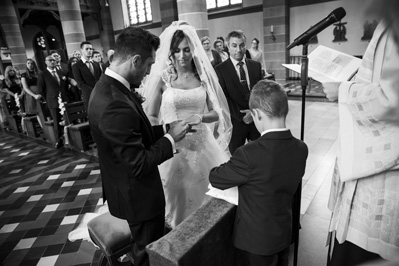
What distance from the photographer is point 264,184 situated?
1.32 meters

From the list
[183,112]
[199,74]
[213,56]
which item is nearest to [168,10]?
[213,56]

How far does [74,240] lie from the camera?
272 cm

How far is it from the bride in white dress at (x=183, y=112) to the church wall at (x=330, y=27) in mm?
10029

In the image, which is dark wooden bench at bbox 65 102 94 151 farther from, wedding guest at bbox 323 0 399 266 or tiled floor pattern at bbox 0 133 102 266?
wedding guest at bbox 323 0 399 266

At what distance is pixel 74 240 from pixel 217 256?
1987mm

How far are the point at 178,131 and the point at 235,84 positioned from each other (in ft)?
4.78

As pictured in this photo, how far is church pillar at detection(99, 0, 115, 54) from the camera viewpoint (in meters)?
17.1

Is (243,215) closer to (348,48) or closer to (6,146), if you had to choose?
(6,146)

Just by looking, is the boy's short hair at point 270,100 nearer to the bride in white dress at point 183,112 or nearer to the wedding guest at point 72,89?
the bride in white dress at point 183,112

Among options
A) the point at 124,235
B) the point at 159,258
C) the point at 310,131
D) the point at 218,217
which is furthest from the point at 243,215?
the point at 310,131

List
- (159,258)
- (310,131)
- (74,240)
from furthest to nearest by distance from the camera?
1. (310,131)
2. (74,240)
3. (159,258)

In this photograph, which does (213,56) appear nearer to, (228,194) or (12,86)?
(228,194)

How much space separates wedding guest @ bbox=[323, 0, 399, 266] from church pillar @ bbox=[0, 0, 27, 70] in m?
15.0

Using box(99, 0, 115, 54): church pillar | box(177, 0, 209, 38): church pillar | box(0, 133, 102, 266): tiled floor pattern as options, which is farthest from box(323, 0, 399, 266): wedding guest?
box(99, 0, 115, 54): church pillar
